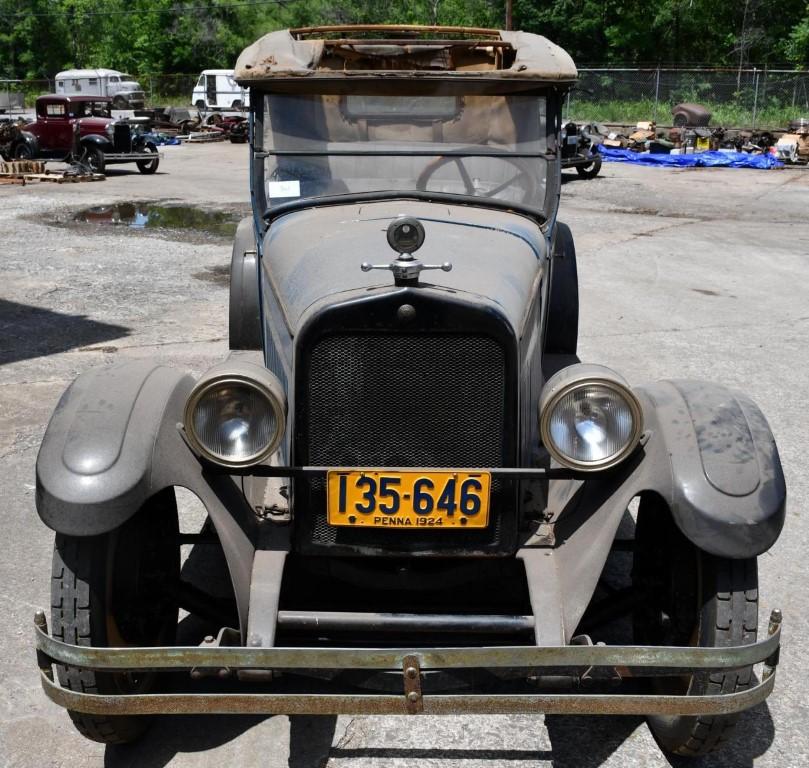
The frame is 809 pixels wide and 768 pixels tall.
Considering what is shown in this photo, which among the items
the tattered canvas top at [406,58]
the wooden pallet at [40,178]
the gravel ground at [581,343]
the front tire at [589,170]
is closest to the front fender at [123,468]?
the gravel ground at [581,343]

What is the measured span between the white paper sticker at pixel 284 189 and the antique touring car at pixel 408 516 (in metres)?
0.89

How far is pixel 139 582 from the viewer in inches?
126

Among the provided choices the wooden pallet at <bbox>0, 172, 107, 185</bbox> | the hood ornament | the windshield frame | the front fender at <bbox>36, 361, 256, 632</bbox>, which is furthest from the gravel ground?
the windshield frame

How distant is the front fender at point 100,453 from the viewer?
113 inches

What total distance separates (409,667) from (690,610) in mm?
1036

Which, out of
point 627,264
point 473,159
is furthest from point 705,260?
point 473,159

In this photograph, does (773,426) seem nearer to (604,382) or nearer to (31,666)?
(604,382)

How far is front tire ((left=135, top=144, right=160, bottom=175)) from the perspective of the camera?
70.4 ft

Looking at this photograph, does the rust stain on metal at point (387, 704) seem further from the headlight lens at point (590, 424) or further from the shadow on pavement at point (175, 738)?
the headlight lens at point (590, 424)

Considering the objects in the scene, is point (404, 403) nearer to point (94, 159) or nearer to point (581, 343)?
point (581, 343)

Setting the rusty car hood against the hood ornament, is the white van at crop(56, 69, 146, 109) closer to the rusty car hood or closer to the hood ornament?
Result: the rusty car hood

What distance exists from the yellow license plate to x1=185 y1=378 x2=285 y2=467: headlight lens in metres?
0.23

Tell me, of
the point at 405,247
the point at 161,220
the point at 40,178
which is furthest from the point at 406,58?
the point at 40,178

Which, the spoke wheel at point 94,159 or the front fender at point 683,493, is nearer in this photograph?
the front fender at point 683,493
